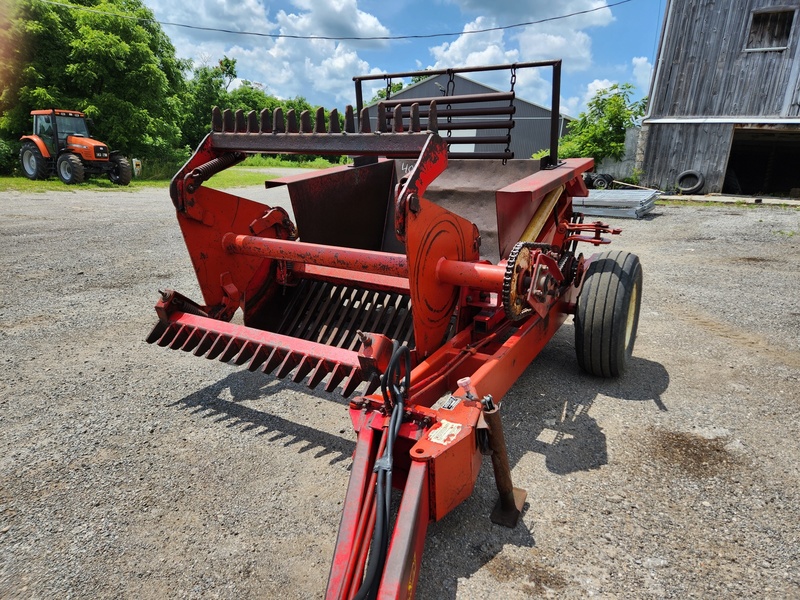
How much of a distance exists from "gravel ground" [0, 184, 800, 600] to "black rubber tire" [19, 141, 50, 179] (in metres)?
14.3

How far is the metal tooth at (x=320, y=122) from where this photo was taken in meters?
2.63

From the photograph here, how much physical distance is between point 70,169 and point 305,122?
53.7ft

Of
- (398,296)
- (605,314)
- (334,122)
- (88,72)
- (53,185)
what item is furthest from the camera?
(88,72)

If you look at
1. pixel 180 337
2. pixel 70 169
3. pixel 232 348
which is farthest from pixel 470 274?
pixel 70 169

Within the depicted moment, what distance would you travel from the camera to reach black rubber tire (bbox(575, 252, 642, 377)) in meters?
3.45

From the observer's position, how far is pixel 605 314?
3.43m

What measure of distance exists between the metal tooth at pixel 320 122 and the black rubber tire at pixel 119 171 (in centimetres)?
1718

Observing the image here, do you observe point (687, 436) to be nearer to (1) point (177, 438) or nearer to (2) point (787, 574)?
(2) point (787, 574)

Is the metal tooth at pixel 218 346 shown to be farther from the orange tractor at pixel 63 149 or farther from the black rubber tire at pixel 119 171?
the black rubber tire at pixel 119 171

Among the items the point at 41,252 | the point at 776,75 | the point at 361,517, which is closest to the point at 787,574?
the point at 361,517

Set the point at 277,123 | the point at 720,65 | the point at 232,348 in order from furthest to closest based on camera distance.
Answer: the point at 720,65, the point at 232,348, the point at 277,123

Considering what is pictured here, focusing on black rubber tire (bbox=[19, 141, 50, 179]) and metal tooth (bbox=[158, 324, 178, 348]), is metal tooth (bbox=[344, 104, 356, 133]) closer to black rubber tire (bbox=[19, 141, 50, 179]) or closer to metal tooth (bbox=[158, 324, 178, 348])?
metal tooth (bbox=[158, 324, 178, 348])

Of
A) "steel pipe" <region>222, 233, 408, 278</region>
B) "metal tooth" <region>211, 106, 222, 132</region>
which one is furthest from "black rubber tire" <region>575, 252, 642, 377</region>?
"metal tooth" <region>211, 106, 222, 132</region>

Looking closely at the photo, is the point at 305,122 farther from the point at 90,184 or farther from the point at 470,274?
the point at 90,184
